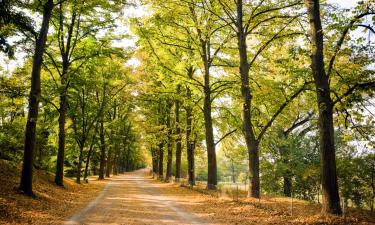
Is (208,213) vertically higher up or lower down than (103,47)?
lower down

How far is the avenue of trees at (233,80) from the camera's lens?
12312mm

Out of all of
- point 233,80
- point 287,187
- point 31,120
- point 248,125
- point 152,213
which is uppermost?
point 233,80

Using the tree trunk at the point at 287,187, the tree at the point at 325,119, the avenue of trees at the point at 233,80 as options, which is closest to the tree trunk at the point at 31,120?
the avenue of trees at the point at 233,80

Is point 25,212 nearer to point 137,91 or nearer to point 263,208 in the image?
point 263,208

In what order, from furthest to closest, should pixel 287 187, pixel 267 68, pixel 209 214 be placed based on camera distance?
pixel 287 187 → pixel 267 68 → pixel 209 214

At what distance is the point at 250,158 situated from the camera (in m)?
17.5

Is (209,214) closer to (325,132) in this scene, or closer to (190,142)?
(325,132)

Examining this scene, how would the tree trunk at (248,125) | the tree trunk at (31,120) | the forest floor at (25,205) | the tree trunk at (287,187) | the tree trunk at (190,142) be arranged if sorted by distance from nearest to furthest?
the forest floor at (25,205)
the tree trunk at (31,120)
the tree trunk at (248,125)
the tree trunk at (287,187)
the tree trunk at (190,142)

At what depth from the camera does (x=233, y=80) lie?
22625mm

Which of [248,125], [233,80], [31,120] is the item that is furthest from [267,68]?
[31,120]

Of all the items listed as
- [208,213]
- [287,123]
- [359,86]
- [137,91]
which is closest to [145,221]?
[208,213]

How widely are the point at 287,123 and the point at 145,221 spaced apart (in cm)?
1850

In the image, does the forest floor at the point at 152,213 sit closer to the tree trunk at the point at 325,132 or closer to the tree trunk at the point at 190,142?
the tree trunk at the point at 325,132

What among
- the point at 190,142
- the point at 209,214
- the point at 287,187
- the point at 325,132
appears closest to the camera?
the point at 325,132
